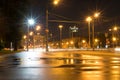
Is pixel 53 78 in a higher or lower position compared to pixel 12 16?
lower

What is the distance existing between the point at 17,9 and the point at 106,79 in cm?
2819

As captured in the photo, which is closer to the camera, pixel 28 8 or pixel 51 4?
pixel 28 8

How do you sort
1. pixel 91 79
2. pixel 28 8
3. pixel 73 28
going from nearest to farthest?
pixel 91 79 < pixel 28 8 < pixel 73 28

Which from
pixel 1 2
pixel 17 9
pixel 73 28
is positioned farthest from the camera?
pixel 73 28

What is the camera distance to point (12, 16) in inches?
1703

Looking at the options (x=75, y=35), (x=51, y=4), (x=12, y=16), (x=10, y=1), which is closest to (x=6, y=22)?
(x=12, y=16)

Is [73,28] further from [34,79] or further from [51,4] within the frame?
[34,79]

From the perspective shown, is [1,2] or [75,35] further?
[75,35]

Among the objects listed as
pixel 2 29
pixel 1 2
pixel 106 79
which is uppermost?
pixel 1 2

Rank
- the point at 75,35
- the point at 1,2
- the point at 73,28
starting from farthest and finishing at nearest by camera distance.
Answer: the point at 75,35
the point at 73,28
the point at 1,2

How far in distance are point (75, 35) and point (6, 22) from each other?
155149 millimetres

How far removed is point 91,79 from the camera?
15.9 m

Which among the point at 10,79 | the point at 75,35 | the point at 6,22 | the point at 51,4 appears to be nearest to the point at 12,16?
the point at 6,22

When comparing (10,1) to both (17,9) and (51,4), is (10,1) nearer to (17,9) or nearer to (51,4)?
(17,9)
